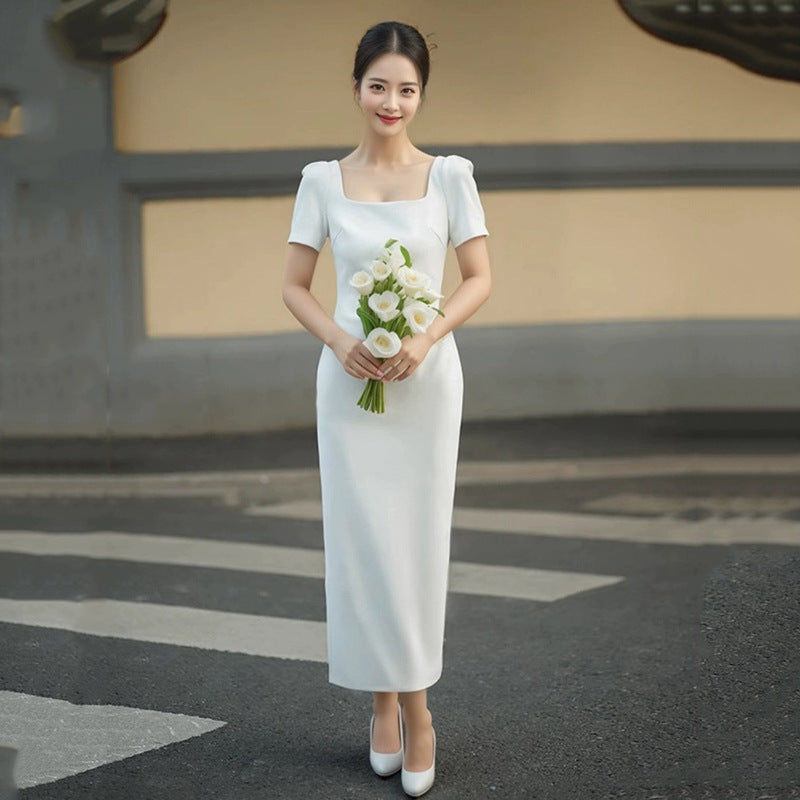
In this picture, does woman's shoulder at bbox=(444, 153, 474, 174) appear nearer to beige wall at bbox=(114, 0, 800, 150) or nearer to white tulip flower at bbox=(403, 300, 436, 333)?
white tulip flower at bbox=(403, 300, 436, 333)

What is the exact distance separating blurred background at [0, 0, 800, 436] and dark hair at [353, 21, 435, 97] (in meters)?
5.09

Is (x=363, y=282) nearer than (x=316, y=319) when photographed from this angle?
Yes

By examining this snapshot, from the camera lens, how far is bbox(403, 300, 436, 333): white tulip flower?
3.95 metres

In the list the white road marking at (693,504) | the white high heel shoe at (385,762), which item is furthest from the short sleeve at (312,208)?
the white road marking at (693,504)

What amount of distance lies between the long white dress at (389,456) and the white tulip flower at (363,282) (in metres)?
0.11

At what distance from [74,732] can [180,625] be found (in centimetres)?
127

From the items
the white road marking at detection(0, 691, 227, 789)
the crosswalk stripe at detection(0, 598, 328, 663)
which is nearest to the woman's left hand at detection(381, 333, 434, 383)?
the white road marking at detection(0, 691, 227, 789)

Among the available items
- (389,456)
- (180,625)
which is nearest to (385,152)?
(389,456)

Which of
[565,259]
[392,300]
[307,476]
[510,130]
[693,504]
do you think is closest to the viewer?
[392,300]

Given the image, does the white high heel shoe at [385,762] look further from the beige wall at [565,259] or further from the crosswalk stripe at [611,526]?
the beige wall at [565,259]

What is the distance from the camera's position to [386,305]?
394 cm

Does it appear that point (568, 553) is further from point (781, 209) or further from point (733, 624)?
point (781, 209)

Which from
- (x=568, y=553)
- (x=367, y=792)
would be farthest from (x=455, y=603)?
(x=367, y=792)

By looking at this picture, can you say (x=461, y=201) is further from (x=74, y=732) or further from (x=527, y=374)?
(x=527, y=374)
